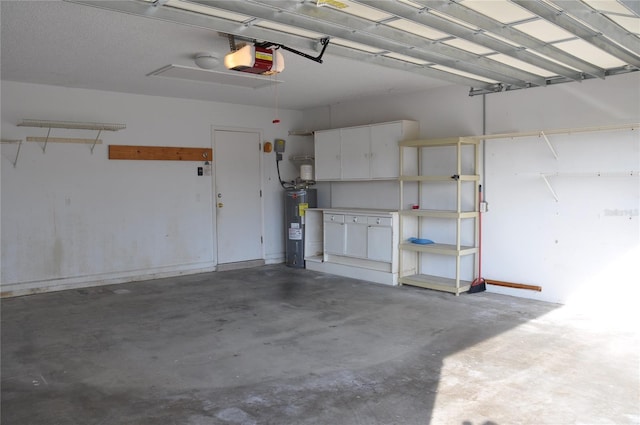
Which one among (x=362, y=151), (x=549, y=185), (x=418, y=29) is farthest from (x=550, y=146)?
(x=362, y=151)

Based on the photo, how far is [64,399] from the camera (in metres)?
3.07

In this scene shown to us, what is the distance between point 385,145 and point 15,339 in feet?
15.8

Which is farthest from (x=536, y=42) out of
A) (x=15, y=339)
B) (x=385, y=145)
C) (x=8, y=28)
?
(x=15, y=339)

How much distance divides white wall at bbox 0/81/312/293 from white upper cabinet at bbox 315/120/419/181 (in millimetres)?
1312

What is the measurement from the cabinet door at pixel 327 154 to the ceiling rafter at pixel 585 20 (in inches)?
161

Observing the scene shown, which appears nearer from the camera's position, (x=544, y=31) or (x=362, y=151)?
(x=544, y=31)

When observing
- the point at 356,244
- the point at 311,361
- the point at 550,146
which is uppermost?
the point at 550,146

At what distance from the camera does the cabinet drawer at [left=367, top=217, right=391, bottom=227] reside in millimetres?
6311

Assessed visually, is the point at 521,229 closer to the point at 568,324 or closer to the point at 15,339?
the point at 568,324

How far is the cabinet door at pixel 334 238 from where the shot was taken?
6992 mm

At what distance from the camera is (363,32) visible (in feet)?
11.0

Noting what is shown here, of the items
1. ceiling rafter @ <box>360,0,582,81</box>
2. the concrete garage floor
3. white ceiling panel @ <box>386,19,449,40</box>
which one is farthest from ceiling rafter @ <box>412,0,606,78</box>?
the concrete garage floor

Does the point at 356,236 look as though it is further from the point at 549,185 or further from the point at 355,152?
the point at 549,185

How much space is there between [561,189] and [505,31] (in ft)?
8.10
